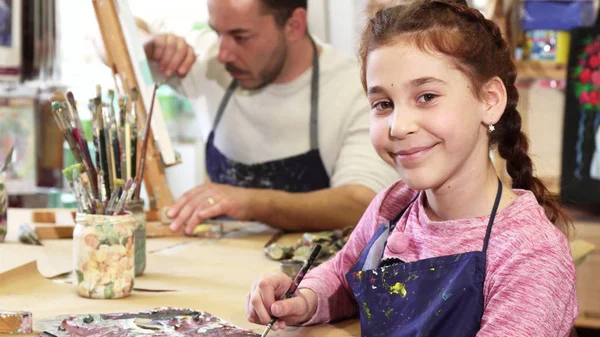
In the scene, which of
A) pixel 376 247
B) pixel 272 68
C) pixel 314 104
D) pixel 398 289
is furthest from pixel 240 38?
pixel 398 289

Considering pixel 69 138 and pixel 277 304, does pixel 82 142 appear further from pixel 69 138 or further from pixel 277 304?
pixel 277 304

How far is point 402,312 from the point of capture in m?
0.97

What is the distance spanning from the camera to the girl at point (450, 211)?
89cm

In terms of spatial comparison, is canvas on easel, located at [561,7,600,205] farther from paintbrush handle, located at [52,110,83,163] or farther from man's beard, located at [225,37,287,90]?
paintbrush handle, located at [52,110,83,163]

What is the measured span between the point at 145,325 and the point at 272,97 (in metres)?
1.23

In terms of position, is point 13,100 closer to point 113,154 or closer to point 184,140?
point 184,140

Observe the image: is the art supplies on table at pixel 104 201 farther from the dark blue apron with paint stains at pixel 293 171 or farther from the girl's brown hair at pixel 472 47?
the dark blue apron with paint stains at pixel 293 171

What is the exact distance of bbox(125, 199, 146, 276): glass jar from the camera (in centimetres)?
133

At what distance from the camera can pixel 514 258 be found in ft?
2.94

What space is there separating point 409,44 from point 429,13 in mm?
66

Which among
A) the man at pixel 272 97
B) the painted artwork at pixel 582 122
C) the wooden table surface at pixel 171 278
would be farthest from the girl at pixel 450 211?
the painted artwork at pixel 582 122

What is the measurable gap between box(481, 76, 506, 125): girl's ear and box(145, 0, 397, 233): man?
2.98 feet

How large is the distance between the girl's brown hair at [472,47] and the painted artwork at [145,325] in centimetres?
37

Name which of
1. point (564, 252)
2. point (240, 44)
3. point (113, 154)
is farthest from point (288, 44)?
Answer: point (564, 252)
